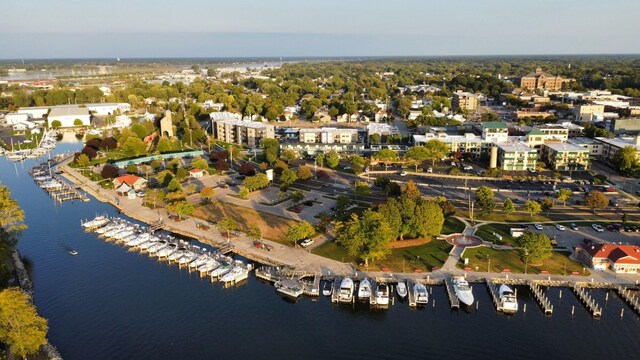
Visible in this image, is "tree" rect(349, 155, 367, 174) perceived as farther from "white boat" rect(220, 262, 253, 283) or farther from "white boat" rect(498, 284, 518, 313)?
"white boat" rect(498, 284, 518, 313)

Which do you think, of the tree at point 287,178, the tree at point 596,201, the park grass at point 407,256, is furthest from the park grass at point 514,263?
the tree at point 287,178

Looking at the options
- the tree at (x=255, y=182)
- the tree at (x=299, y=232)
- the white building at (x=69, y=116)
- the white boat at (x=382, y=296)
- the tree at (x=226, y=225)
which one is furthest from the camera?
the white building at (x=69, y=116)

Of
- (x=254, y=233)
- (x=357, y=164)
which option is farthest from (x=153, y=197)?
(x=357, y=164)

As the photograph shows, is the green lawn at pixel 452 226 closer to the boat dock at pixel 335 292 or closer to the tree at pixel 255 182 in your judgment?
the boat dock at pixel 335 292

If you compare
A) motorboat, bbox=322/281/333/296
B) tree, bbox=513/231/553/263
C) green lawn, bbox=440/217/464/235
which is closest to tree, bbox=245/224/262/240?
motorboat, bbox=322/281/333/296

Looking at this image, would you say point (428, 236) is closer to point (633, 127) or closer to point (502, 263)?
point (502, 263)

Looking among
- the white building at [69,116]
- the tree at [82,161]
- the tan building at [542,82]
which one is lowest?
the tree at [82,161]

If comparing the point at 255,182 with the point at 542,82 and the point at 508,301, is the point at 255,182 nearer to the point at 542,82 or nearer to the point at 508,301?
the point at 508,301
